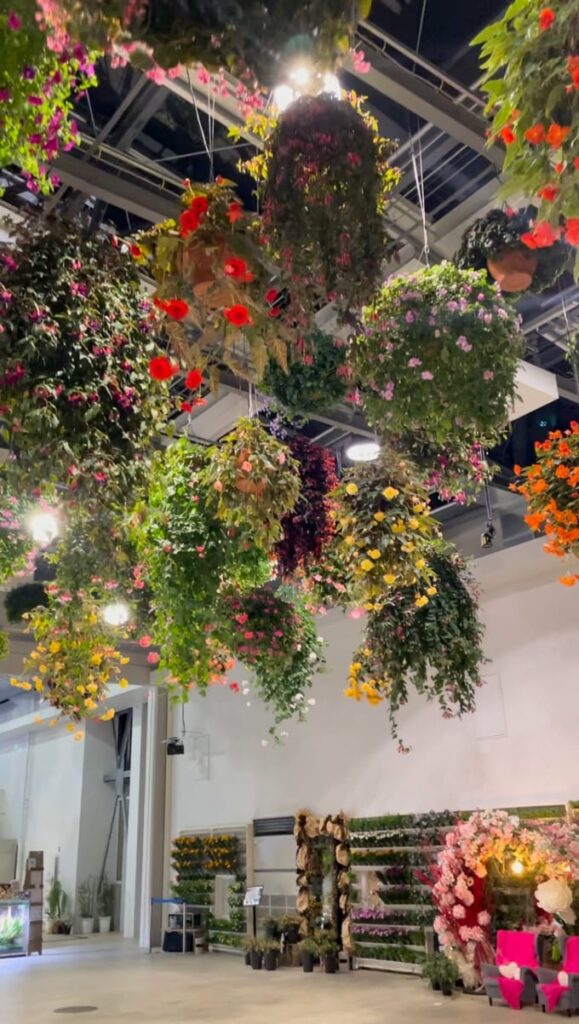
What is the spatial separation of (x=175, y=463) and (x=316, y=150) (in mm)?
2037

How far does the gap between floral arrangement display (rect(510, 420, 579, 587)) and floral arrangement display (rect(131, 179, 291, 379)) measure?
2254mm

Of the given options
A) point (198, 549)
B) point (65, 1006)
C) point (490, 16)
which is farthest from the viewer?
point (65, 1006)

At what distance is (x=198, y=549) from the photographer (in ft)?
12.6

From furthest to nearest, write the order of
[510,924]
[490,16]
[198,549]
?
[510,924] → [490,16] → [198,549]

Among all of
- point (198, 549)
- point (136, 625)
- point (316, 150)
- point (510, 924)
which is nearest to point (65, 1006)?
point (510, 924)

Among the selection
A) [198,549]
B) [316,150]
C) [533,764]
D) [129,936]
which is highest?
[316,150]

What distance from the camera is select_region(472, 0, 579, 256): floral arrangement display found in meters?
1.54

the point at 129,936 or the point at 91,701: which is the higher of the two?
the point at 91,701

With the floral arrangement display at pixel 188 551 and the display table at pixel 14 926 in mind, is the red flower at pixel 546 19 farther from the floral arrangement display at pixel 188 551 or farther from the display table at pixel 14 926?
the display table at pixel 14 926

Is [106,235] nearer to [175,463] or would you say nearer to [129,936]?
[175,463]

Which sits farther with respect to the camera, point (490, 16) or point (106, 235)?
point (490, 16)

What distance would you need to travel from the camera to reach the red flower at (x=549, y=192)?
160 centimetres

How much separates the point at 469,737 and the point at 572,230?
27.2 feet

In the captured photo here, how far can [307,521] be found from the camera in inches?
171
